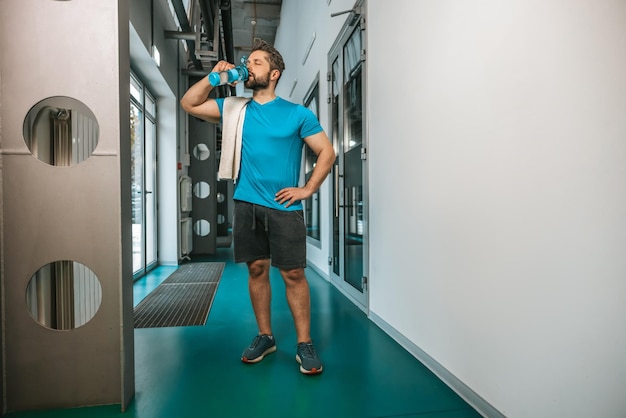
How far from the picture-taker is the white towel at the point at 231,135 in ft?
6.13

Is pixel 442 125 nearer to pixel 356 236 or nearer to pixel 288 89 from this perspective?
pixel 356 236

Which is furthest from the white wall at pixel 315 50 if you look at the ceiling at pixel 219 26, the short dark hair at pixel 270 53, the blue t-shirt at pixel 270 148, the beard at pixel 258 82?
the blue t-shirt at pixel 270 148

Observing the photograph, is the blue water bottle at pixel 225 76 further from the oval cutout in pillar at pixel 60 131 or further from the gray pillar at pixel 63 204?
the oval cutout in pillar at pixel 60 131

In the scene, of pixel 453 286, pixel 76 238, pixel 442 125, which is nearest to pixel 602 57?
pixel 442 125

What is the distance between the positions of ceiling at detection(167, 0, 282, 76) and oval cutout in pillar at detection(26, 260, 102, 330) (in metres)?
3.40

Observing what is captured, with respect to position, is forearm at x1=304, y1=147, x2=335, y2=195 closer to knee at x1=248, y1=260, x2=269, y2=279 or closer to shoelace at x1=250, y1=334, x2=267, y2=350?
knee at x1=248, y1=260, x2=269, y2=279

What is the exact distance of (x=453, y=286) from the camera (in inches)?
64.7

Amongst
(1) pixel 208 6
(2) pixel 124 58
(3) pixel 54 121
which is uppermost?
(1) pixel 208 6

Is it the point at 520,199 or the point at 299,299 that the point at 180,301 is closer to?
the point at 299,299

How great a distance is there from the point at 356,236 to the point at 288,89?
5.06 metres

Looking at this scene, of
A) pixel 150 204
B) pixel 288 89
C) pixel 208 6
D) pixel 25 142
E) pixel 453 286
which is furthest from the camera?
pixel 288 89

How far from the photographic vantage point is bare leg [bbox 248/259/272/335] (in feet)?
6.53

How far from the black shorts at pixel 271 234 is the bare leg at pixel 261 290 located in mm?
67

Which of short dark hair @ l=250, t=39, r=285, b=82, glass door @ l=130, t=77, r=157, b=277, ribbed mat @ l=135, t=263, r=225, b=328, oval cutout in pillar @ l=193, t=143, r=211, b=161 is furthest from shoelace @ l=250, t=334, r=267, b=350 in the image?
oval cutout in pillar @ l=193, t=143, r=211, b=161
